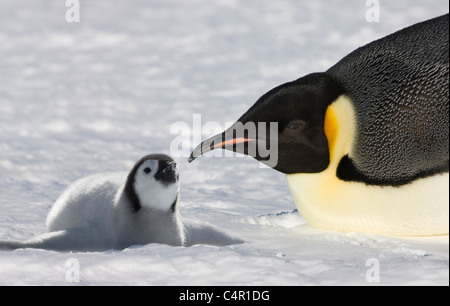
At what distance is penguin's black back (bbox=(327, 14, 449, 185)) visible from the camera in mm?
2898

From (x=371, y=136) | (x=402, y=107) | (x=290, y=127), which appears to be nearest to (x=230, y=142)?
(x=290, y=127)

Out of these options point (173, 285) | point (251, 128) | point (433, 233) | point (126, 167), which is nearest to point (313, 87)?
point (251, 128)

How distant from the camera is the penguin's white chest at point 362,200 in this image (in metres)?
2.94

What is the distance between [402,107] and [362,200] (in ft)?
1.56

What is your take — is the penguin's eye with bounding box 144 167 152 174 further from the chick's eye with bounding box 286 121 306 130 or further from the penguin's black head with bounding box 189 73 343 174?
the chick's eye with bounding box 286 121 306 130

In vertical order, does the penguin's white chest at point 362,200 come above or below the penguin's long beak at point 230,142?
below

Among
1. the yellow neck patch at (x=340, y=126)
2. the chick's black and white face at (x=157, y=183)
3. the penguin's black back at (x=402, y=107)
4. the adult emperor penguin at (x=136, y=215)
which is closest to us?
the penguin's black back at (x=402, y=107)

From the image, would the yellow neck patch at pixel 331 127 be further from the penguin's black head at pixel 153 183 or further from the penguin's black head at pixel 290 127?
the penguin's black head at pixel 153 183

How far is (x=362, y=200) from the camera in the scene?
310 centimetres

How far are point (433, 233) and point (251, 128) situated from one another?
0.98m

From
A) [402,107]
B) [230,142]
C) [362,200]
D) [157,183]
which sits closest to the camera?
[402,107]

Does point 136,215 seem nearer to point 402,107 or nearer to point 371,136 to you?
point 371,136

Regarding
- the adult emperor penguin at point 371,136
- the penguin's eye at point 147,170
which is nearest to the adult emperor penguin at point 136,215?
the penguin's eye at point 147,170

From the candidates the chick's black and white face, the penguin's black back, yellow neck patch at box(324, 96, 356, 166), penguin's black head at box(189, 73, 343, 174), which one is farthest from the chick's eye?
the chick's black and white face
